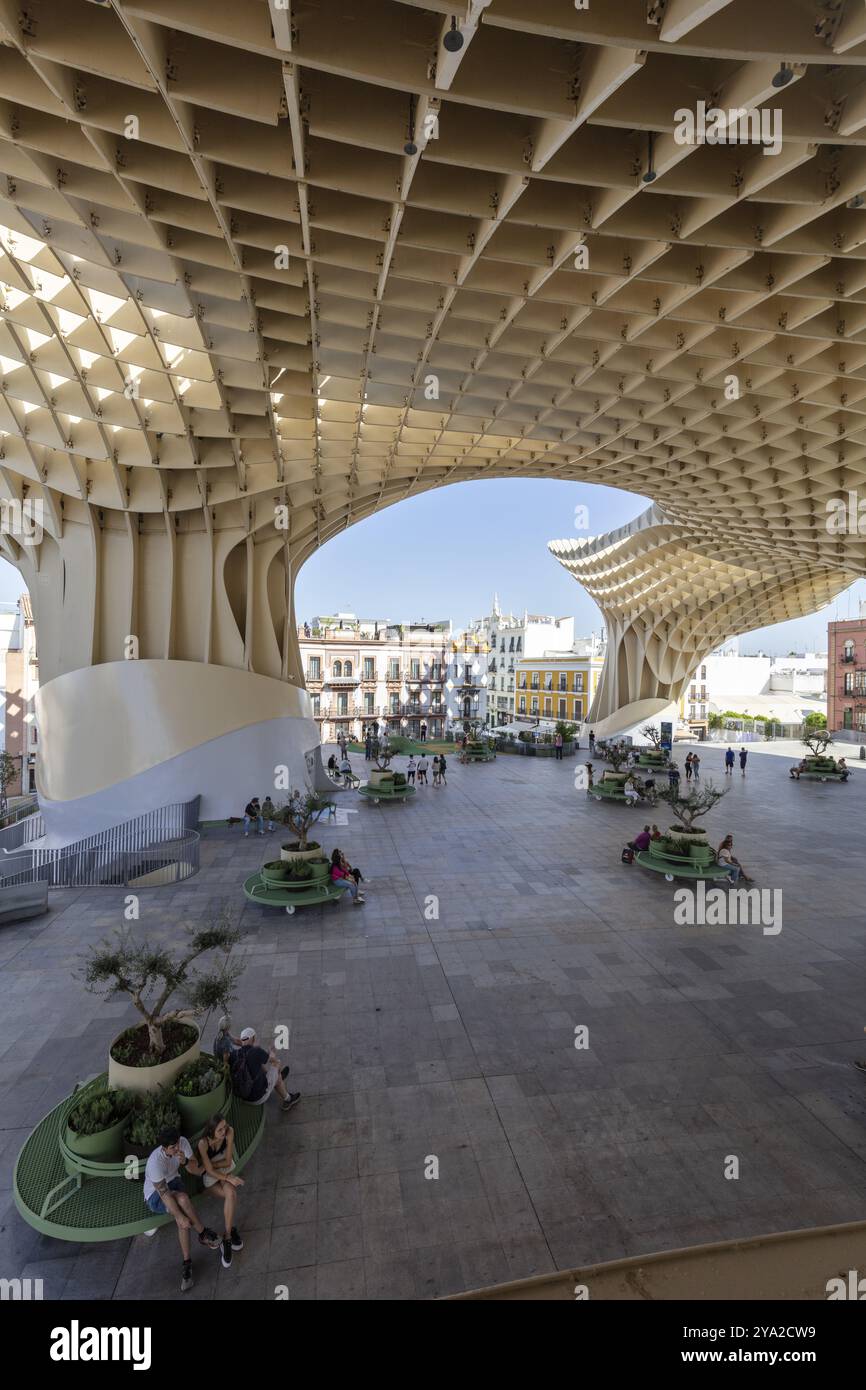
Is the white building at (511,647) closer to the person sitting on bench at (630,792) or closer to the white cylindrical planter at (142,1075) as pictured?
the person sitting on bench at (630,792)

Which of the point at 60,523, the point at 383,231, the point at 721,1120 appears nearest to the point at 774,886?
the point at 721,1120

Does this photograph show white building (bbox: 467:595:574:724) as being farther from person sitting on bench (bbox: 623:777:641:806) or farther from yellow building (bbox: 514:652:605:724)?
person sitting on bench (bbox: 623:777:641:806)

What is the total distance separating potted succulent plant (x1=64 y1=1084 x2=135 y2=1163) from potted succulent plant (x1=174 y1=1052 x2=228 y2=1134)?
0.45 meters

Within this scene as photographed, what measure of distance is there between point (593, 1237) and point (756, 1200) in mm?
1551

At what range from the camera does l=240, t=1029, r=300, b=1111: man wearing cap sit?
639 centimetres

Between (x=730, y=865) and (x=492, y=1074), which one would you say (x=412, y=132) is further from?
(x=730, y=865)

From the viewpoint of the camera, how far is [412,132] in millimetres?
7453

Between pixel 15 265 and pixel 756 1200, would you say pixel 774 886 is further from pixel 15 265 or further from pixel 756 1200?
pixel 15 265

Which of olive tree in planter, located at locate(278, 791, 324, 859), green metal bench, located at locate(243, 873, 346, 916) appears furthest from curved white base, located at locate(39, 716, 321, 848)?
green metal bench, located at locate(243, 873, 346, 916)

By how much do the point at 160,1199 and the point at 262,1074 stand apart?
152 cm

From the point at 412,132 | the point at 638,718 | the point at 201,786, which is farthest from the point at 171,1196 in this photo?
the point at 638,718

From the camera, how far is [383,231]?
31.0ft

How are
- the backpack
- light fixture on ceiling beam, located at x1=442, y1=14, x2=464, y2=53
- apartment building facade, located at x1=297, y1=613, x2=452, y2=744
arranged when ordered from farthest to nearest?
1. apartment building facade, located at x1=297, y1=613, x2=452, y2=744
2. the backpack
3. light fixture on ceiling beam, located at x1=442, y1=14, x2=464, y2=53

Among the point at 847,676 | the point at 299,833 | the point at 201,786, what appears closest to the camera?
the point at 299,833
